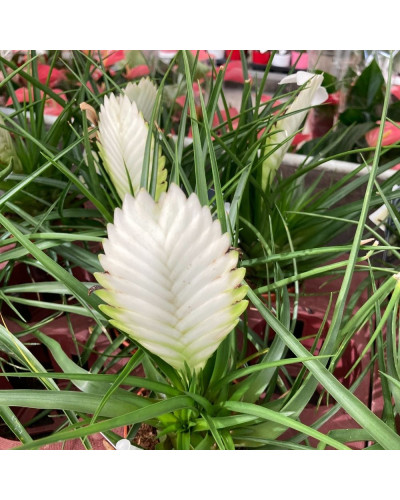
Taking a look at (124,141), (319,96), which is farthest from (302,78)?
(124,141)

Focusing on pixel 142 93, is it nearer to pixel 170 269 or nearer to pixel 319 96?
pixel 319 96

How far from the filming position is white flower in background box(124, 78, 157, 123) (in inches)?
16.9

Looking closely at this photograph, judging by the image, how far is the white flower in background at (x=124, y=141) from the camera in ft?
1.14

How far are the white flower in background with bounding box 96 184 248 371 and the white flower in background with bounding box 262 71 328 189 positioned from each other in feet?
0.65

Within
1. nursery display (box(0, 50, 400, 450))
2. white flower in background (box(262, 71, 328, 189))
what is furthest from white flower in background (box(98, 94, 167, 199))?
white flower in background (box(262, 71, 328, 189))

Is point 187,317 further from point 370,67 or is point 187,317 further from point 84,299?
point 370,67

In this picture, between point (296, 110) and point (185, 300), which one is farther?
point (296, 110)

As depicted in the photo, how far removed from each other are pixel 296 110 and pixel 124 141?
0.43ft

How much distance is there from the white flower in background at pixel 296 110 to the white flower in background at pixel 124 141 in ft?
0.35

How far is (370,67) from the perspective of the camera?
2.50 ft

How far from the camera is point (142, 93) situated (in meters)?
0.43

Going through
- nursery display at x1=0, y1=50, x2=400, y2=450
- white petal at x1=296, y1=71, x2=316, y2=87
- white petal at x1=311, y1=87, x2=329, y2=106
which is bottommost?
nursery display at x1=0, y1=50, x2=400, y2=450

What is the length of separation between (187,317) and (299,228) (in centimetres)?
29

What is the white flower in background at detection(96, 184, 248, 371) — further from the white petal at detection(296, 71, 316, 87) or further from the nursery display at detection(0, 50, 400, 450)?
the white petal at detection(296, 71, 316, 87)
